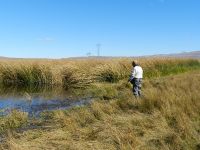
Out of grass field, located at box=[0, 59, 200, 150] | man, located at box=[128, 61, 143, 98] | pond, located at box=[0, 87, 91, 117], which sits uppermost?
man, located at box=[128, 61, 143, 98]

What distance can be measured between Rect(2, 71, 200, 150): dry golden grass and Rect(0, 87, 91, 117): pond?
2.55m

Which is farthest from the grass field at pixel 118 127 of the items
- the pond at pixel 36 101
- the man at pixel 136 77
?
the man at pixel 136 77

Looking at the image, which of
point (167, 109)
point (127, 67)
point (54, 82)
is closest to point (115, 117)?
point (167, 109)

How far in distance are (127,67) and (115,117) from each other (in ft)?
62.1

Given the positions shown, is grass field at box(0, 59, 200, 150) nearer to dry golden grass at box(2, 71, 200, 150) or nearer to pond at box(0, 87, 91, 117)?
dry golden grass at box(2, 71, 200, 150)

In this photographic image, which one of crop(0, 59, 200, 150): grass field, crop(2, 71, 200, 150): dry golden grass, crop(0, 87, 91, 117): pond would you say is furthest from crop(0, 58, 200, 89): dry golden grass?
crop(2, 71, 200, 150): dry golden grass

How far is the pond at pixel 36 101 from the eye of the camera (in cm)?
1487

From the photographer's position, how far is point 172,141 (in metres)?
7.87

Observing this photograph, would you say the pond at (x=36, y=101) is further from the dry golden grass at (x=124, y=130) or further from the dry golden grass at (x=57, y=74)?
the dry golden grass at (x=57, y=74)

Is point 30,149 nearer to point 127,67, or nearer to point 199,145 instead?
point 199,145

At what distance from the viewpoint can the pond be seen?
1487cm

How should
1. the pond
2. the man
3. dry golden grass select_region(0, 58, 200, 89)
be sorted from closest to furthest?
the pond
the man
dry golden grass select_region(0, 58, 200, 89)

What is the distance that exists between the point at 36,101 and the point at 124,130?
912cm

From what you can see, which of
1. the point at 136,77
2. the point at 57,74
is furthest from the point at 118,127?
the point at 57,74
